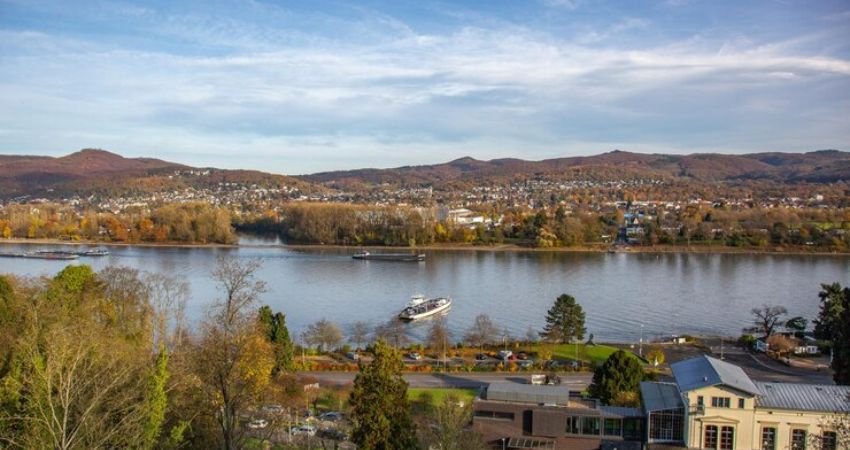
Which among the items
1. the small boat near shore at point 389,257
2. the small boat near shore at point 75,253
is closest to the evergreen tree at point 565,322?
the small boat near shore at point 389,257

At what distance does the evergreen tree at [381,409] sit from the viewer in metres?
5.40

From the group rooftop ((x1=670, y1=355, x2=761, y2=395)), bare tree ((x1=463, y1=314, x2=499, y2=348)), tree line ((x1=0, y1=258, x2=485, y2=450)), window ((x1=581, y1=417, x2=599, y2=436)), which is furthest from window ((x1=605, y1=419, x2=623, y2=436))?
bare tree ((x1=463, y1=314, x2=499, y2=348))

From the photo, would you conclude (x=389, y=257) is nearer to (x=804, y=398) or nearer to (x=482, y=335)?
(x=482, y=335)

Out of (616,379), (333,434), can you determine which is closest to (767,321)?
(616,379)

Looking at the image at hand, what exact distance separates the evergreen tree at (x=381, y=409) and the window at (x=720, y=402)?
2.71 metres

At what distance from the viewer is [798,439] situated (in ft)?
20.4

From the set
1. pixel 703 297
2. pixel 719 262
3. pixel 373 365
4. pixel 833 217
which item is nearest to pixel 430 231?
pixel 719 262

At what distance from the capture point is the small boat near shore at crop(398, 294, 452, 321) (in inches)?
551

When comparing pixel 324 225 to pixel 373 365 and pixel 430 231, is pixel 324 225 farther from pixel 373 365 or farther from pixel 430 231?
pixel 373 365

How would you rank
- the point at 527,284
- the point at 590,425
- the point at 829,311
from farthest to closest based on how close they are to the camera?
the point at 527,284, the point at 829,311, the point at 590,425

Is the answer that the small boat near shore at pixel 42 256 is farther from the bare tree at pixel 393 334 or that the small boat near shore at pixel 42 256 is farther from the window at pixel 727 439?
the window at pixel 727 439

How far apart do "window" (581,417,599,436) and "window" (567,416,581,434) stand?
4 cm

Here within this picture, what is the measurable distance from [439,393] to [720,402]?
128 inches

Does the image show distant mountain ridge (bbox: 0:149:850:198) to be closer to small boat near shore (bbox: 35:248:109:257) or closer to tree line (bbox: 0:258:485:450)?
small boat near shore (bbox: 35:248:109:257)
